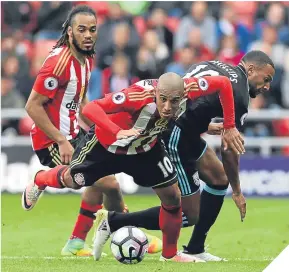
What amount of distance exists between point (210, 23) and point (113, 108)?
10330mm

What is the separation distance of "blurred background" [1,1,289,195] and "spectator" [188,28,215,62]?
0.02m

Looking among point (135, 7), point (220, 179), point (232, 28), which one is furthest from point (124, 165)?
point (135, 7)

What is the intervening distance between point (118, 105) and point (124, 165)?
75cm

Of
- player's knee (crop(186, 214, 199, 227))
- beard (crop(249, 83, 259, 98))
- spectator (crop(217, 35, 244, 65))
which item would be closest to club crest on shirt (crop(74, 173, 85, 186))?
player's knee (crop(186, 214, 199, 227))

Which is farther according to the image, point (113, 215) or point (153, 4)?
point (153, 4)

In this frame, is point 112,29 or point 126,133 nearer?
point 126,133

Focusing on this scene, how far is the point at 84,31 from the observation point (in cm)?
1022

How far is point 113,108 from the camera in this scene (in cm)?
882

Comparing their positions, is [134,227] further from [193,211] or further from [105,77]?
[105,77]

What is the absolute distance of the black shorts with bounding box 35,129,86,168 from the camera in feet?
34.2

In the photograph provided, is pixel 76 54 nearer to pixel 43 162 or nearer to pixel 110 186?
pixel 43 162

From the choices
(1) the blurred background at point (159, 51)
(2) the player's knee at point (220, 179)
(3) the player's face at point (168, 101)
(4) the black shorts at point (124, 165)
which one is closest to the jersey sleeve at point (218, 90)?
(3) the player's face at point (168, 101)

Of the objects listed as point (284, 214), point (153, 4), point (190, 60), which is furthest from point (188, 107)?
point (153, 4)

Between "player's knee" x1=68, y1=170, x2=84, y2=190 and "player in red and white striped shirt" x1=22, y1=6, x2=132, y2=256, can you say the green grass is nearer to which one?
"player in red and white striped shirt" x1=22, y1=6, x2=132, y2=256
